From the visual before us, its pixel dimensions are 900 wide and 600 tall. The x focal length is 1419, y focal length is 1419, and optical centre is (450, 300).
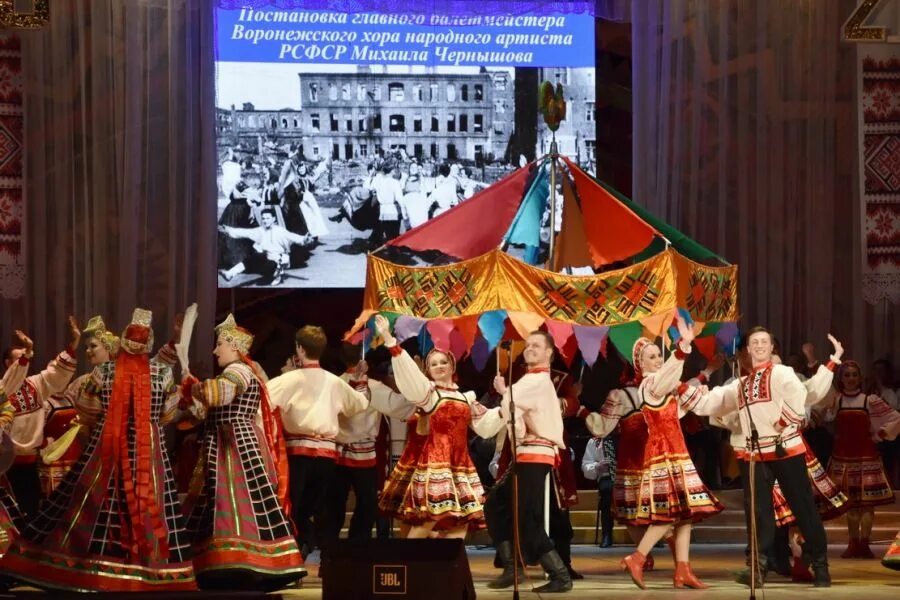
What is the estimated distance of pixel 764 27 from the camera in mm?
13320

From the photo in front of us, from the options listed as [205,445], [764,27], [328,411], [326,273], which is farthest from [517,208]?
[764,27]

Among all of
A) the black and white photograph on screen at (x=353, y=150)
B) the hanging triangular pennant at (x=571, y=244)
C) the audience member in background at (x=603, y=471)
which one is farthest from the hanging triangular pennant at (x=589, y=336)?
the black and white photograph on screen at (x=353, y=150)

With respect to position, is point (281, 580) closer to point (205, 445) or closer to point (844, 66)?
point (205, 445)

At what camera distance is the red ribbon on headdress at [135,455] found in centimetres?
707

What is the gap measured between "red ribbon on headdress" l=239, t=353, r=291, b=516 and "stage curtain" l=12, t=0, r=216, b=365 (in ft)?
15.9

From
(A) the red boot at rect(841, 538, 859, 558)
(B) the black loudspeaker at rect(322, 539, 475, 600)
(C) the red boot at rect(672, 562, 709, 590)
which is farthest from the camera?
(A) the red boot at rect(841, 538, 859, 558)

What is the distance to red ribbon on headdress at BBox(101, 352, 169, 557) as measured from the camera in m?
7.07

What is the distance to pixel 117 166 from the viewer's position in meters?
12.9

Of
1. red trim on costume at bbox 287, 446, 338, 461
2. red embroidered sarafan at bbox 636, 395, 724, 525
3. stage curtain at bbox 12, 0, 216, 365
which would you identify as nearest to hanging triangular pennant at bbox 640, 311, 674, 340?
red embroidered sarafan at bbox 636, 395, 724, 525

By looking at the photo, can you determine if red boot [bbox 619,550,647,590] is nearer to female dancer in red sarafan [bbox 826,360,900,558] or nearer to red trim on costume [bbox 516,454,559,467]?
Result: red trim on costume [bbox 516,454,559,467]

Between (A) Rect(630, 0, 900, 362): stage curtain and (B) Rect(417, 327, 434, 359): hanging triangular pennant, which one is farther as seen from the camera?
(A) Rect(630, 0, 900, 362): stage curtain

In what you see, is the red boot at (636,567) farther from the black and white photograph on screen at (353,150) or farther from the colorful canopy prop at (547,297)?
the black and white photograph on screen at (353,150)

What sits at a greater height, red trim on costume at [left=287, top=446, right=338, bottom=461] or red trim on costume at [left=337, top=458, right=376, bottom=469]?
red trim on costume at [left=287, top=446, right=338, bottom=461]

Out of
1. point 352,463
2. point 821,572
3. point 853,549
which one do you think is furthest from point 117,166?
point 821,572
